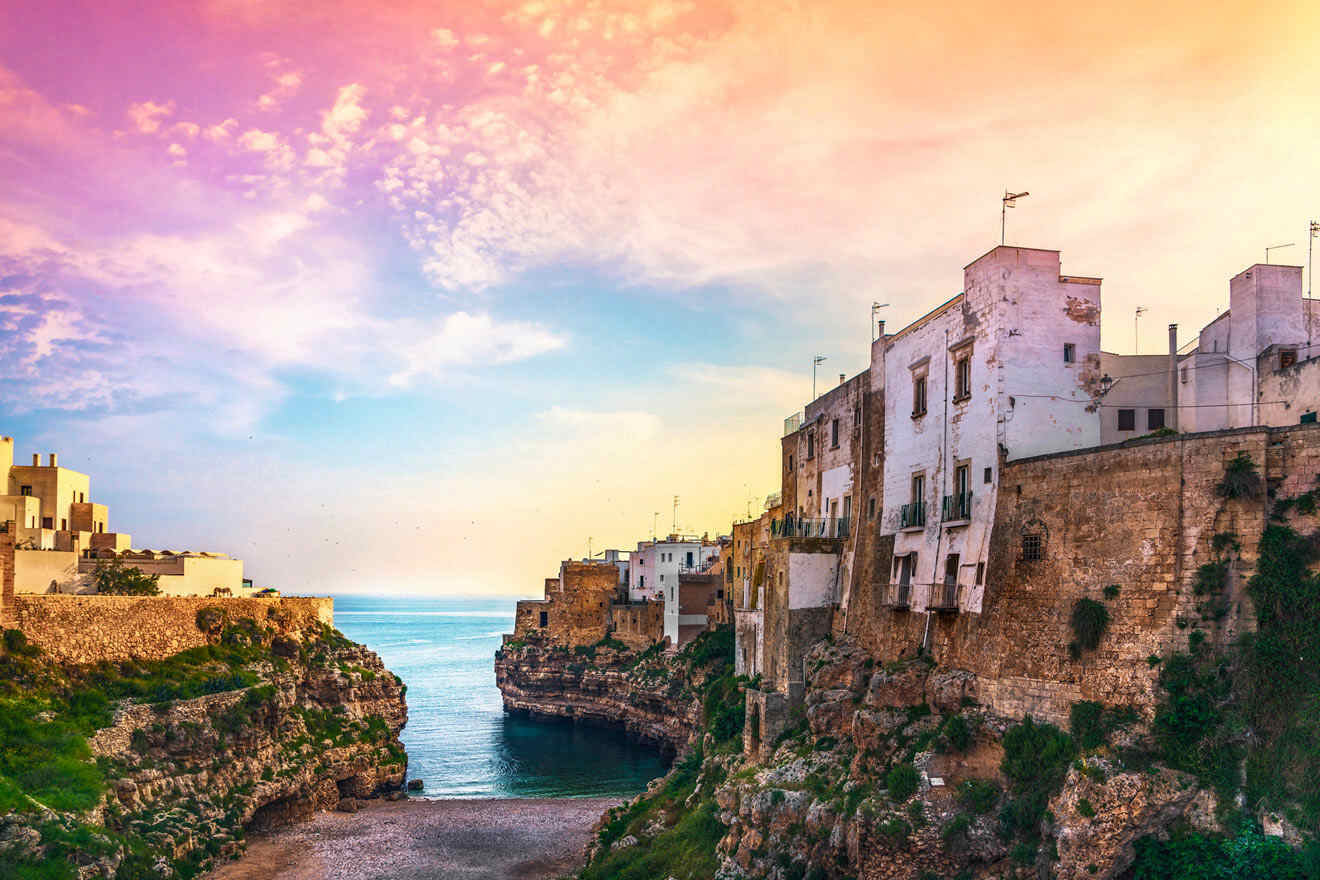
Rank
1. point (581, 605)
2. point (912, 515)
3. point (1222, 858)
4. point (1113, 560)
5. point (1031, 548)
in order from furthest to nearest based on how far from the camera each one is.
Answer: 1. point (581, 605)
2. point (912, 515)
3. point (1031, 548)
4. point (1113, 560)
5. point (1222, 858)

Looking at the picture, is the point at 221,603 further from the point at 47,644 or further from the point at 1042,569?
the point at 1042,569

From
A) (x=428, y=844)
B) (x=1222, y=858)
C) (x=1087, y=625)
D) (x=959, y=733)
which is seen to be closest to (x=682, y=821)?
(x=959, y=733)

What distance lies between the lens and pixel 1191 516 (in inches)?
906

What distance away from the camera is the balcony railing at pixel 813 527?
4059cm

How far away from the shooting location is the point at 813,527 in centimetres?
4400

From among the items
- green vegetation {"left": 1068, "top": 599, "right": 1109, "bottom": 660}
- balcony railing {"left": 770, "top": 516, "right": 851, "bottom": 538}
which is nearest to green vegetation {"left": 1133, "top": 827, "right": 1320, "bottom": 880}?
green vegetation {"left": 1068, "top": 599, "right": 1109, "bottom": 660}

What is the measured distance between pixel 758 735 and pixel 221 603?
1271 inches

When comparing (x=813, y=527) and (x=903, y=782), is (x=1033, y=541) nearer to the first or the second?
(x=903, y=782)

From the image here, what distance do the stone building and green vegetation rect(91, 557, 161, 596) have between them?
0.78m

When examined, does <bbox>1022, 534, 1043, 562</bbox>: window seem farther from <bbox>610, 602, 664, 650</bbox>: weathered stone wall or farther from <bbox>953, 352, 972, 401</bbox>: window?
<bbox>610, 602, 664, 650</bbox>: weathered stone wall

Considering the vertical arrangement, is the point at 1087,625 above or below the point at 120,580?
above

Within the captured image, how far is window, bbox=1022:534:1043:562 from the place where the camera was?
27.0 m

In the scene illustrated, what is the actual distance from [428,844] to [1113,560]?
1371 inches

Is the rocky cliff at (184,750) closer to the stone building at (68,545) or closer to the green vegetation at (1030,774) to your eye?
the stone building at (68,545)
